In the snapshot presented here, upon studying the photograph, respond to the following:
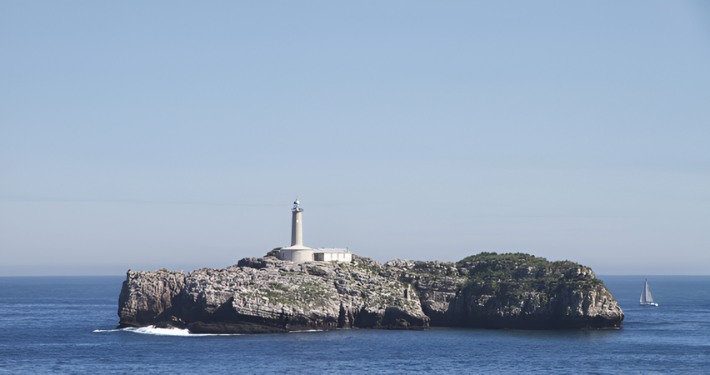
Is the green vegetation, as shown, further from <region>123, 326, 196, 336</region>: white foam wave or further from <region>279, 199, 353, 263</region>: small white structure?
<region>123, 326, 196, 336</region>: white foam wave

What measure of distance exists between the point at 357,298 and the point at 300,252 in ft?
42.9

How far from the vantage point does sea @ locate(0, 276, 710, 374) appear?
75.8 metres

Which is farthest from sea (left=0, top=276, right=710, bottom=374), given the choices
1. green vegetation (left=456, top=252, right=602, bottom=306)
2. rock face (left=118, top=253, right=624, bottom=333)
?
green vegetation (left=456, top=252, right=602, bottom=306)

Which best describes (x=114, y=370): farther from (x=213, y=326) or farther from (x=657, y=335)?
(x=657, y=335)

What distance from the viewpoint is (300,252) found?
380 feet

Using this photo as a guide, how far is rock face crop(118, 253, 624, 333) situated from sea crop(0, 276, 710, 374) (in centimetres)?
297

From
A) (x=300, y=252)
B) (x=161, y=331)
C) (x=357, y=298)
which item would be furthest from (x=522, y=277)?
(x=161, y=331)

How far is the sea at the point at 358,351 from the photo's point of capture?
75812 mm

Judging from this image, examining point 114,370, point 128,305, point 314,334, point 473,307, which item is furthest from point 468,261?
point 114,370

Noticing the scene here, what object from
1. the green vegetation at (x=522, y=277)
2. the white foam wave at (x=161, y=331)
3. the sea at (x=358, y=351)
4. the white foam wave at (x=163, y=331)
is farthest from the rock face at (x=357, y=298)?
the sea at (x=358, y=351)

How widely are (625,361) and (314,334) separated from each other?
36.5 meters

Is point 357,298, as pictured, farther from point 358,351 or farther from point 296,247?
point 358,351

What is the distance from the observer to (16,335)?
102438mm

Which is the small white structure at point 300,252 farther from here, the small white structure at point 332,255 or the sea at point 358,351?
the sea at point 358,351
